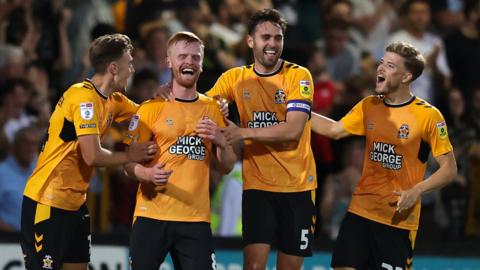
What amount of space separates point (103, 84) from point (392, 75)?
247cm

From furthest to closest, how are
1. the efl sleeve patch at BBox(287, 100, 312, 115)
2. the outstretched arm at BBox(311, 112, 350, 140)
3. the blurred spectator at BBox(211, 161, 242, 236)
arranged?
the blurred spectator at BBox(211, 161, 242, 236), the outstretched arm at BBox(311, 112, 350, 140), the efl sleeve patch at BBox(287, 100, 312, 115)

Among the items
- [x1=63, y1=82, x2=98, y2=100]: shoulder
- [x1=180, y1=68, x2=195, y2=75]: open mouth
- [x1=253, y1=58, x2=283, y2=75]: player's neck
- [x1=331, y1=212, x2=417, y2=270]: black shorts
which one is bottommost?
[x1=331, y1=212, x2=417, y2=270]: black shorts

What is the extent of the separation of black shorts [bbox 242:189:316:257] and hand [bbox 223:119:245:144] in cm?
70

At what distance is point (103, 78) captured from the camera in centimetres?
952

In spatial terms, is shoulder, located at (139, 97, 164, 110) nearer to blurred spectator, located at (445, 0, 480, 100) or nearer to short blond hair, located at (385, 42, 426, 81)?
short blond hair, located at (385, 42, 426, 81)

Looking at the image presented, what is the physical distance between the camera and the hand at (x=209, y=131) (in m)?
9.18

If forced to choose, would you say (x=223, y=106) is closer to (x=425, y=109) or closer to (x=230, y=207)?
(x=425, y=109)

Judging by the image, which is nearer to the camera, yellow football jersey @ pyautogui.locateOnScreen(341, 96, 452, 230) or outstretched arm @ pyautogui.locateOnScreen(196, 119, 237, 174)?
outstretched arm @ pyautogui.locateOnScreen(196, 119, 237, 174)

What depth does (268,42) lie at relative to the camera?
32.5 ft

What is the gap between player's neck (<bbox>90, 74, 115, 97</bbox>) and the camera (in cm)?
952

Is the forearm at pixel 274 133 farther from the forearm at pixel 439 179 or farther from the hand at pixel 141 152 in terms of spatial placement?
the forearm at pixel 439 179

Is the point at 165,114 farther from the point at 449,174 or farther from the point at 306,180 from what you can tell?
the point at 449,174

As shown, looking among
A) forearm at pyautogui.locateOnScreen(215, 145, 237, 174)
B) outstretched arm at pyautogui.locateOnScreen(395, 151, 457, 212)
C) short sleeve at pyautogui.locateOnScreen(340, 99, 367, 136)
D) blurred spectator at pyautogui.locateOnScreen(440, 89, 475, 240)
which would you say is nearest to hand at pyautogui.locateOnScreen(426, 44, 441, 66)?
blurred spectator at pyautogui.locateOnScreen(440, 89, 475, 240)

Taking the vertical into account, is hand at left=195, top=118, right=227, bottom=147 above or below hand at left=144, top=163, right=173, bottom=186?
above
